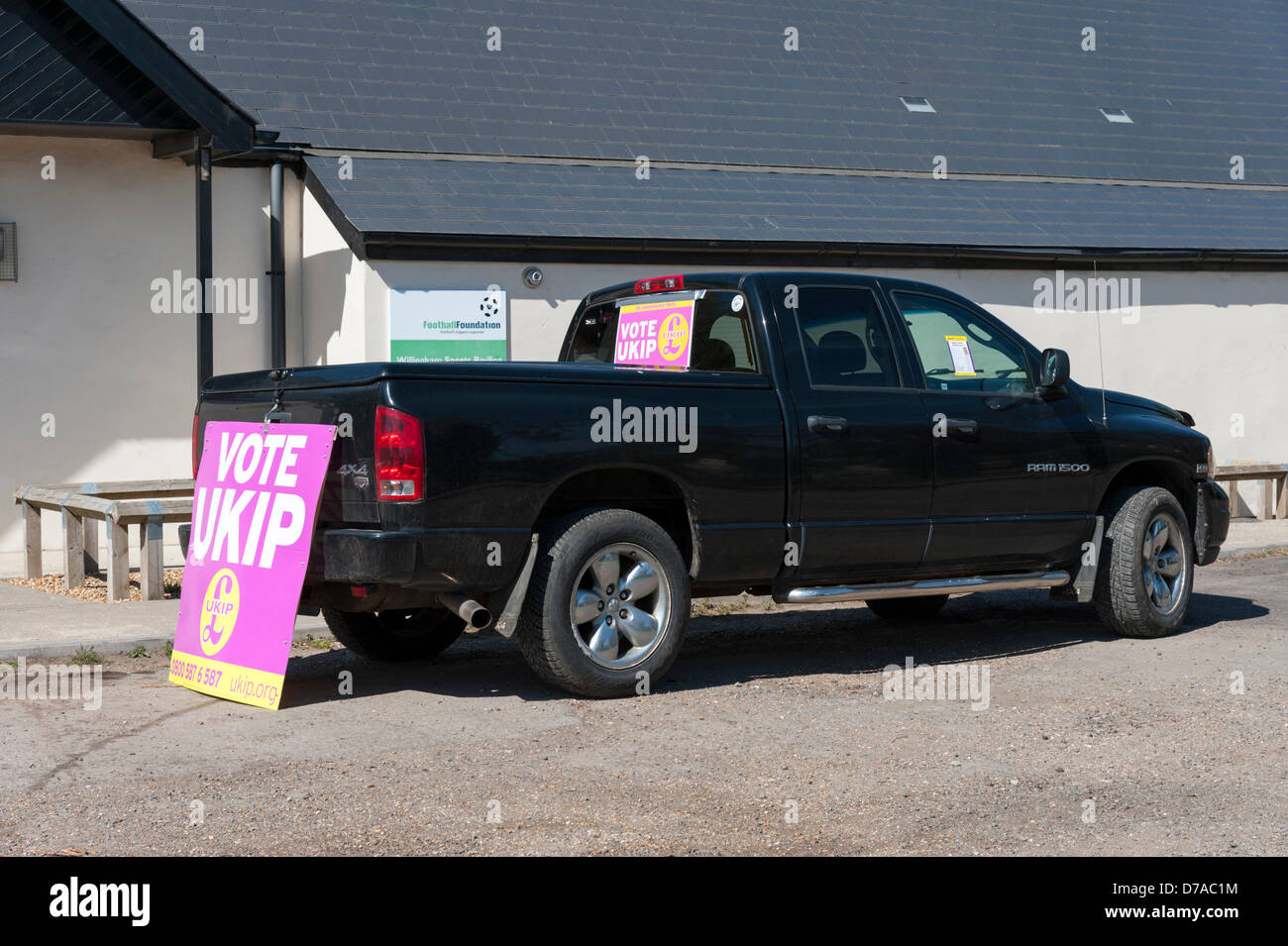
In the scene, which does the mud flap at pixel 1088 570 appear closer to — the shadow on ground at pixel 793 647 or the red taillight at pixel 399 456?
the shadow on ground at pixel 793 647

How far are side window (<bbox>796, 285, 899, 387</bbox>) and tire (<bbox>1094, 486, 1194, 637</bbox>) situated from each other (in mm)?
1865

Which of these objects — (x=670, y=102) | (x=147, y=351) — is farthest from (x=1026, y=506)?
(x=670, y=102)

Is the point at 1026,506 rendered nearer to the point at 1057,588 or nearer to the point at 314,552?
the point at 1057,588

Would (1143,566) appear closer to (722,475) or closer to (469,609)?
(722,475)

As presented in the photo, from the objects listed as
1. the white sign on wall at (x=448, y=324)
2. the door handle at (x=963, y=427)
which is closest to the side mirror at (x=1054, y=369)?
the door handle at (x=963, y=427)

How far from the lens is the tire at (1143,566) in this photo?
9.16 m

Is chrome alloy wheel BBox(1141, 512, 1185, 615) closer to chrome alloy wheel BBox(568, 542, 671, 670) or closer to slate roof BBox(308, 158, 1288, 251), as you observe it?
chrome alloy wheel BBox(568, 542, 671, 670)

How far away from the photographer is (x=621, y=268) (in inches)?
592

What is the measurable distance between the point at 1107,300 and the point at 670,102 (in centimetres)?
538

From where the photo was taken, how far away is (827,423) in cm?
801

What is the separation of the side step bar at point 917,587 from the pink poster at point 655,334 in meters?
1.43

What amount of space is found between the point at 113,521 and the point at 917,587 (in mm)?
5374

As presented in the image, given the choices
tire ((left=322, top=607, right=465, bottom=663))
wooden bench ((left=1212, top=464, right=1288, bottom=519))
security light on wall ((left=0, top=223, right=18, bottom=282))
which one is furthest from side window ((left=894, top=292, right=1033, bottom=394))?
security light on wall ((left=0, top=223, right=18, bottom=282))

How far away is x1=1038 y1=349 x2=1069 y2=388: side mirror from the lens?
8781 mm
